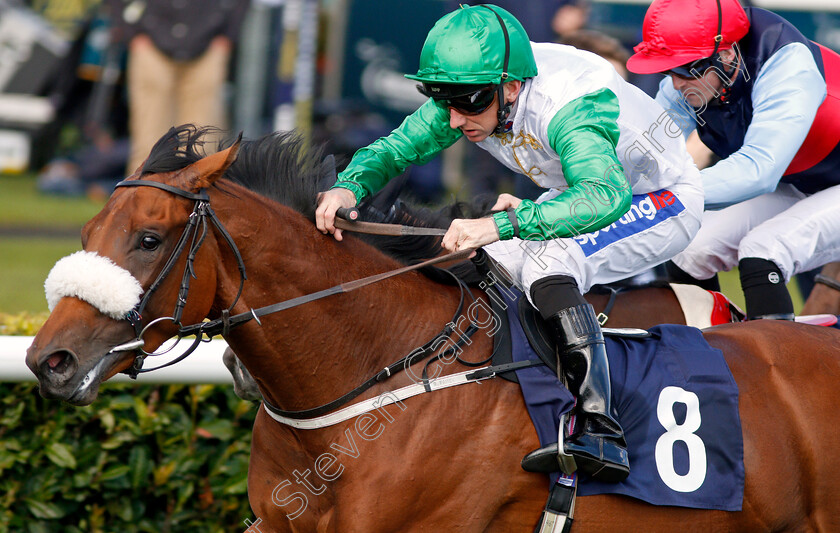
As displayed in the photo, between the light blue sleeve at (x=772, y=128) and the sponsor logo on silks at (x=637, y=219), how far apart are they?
0.63ft

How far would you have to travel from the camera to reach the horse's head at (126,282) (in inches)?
90.3

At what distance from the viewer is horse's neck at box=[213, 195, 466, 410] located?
2.61m

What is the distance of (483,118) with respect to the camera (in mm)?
2889

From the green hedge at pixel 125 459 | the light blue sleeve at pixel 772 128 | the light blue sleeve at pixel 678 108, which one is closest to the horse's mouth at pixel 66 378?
the green hedge at pixel 125 459

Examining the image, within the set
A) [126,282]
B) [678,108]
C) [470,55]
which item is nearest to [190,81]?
[678,108]

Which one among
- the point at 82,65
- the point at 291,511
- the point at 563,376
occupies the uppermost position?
the point at 563,376

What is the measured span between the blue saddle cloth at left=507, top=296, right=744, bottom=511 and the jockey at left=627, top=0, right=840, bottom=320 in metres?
0.65

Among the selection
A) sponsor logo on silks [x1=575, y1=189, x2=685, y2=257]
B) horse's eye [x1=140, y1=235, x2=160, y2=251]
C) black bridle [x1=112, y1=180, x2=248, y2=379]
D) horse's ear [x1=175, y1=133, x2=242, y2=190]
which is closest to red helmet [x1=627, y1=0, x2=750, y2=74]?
sponsor logo on silks [x1=575, y1=189, x2=685, y2=257]

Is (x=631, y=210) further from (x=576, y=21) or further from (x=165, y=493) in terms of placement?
(x=576, y=21)

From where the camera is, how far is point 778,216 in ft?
11.6

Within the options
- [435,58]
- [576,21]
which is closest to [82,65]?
[576,21]

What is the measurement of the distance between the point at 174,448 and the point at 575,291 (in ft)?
5.89

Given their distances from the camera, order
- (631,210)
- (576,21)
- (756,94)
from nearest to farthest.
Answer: (631,210)
(756,94)
(576,21)

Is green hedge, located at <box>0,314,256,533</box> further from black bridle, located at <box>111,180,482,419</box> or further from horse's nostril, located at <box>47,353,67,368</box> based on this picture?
horse's nostril, located at <box>47,353,67,368</box>
